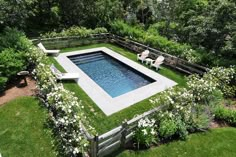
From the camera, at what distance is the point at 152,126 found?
308 inches

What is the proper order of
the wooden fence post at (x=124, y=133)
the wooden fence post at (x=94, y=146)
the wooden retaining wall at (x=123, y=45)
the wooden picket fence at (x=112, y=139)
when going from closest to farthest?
the wooden fence post at (x=94, y=146) → the wooden picket fence at (x=112, y=139) → the wooden fence post at (x=124, y=133) → the wooden retaining wall at (x=123, y=45)

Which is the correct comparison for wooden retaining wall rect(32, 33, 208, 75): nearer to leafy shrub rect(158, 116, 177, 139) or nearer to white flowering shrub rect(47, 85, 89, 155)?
leafy shrub rect(158, 116, 177, 139)

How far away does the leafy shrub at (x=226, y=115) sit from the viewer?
30.6ft

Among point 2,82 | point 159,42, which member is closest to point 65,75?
point 2,82

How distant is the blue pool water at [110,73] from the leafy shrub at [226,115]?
4.25 metres

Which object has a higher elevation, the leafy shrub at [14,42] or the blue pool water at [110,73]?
the leafy shrub at [14,42]

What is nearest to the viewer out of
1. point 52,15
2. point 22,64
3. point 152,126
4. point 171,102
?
point 152,126

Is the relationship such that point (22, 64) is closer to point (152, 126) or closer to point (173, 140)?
point (152, 126)

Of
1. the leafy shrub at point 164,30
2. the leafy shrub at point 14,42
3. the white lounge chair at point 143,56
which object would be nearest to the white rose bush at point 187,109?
the white lounge chair at point 143,56

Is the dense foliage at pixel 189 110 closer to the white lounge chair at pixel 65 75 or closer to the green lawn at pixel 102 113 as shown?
the green lawn at pixel 102 113

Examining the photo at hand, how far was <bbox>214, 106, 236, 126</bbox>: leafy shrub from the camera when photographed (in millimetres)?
9320

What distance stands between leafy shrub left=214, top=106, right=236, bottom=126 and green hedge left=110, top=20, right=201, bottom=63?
4.54 meters

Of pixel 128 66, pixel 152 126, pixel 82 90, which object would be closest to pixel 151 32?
pixel 128 66

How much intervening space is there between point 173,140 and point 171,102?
1.44 metres
